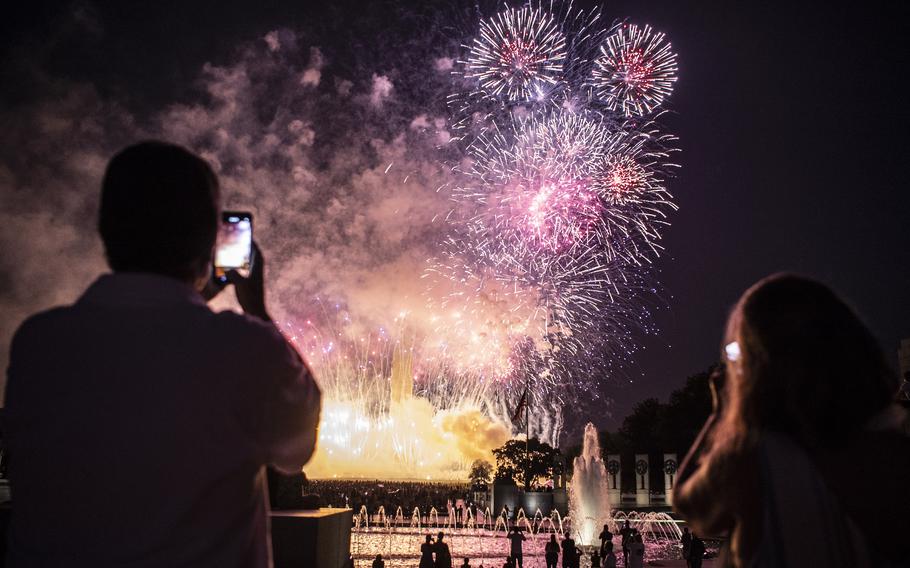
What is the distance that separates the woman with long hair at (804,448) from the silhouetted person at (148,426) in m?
1.36

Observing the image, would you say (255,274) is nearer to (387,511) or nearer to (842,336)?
(842,336)

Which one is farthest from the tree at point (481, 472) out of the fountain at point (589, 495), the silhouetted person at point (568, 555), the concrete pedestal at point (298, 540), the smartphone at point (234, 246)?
the smartphone at point (234, 246)

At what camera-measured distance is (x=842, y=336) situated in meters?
2.31

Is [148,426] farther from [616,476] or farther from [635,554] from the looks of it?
[616,476]

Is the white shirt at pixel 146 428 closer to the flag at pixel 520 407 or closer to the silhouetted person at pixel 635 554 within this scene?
the silhouetted person at pixel 635 554

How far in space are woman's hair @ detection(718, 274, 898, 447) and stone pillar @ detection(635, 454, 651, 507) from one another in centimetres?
4643

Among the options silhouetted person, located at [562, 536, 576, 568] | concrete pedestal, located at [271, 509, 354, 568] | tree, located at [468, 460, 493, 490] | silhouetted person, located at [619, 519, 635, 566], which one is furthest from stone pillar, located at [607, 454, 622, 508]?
concrete pedestal, located at [271, 509, 354, 568]

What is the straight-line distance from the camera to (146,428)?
5.24 feet

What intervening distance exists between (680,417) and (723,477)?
232 feet

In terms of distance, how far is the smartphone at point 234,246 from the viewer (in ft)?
7.97

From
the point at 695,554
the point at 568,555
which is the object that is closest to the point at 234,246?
the point at 568,555

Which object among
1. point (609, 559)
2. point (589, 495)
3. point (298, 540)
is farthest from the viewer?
point (589, 495)

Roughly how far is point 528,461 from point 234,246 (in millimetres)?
51013

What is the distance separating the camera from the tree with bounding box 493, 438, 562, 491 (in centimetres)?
5159
